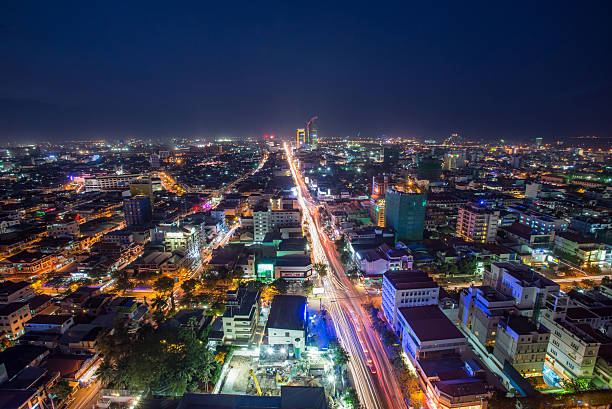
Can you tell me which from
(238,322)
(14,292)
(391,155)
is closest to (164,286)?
(238,322)

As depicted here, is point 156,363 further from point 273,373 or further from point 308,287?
point 308,287

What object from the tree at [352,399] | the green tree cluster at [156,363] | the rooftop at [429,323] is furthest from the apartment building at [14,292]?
the rooftop at [429,323]

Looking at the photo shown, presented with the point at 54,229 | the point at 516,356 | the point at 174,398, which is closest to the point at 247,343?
the point at 174,398

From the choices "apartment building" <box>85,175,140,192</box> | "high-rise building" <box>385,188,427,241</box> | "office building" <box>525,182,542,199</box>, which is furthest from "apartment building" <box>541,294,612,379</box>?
"apartment building" <box>85,175,140,192</box>

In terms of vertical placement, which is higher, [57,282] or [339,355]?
[339,355]

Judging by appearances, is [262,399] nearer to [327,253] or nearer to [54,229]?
[327,253]
